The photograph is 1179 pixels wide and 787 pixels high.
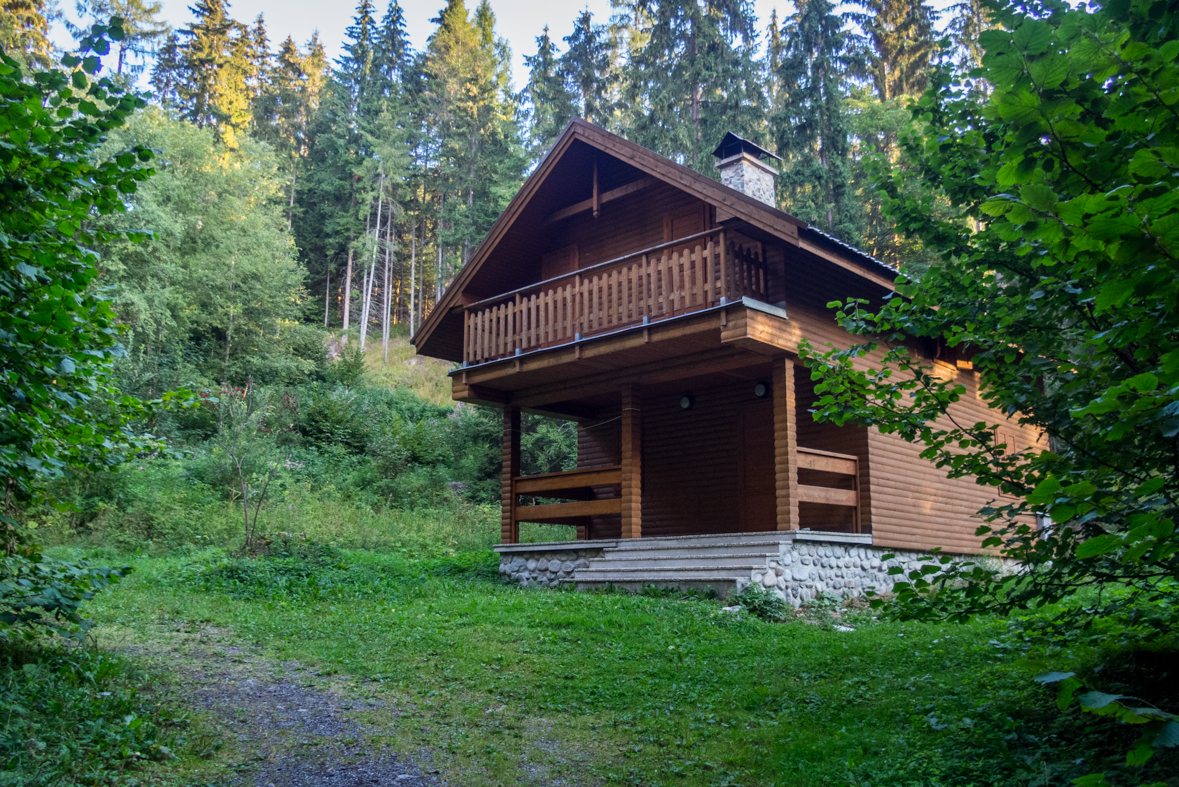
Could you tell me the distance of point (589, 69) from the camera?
31.3 metres

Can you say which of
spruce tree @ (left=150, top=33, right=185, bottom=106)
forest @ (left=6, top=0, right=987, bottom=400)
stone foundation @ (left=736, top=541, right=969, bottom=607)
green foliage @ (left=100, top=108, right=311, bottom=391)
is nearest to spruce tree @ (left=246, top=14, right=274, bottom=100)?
forest @ (left=6, top=0, right=987, bottom=400)

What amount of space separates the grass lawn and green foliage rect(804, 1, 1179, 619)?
Result: 0.98 meters

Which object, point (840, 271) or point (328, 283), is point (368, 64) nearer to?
point (328, 283)

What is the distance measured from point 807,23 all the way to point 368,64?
2669 centimetres

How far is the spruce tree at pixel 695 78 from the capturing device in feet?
89.6

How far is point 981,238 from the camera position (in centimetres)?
502

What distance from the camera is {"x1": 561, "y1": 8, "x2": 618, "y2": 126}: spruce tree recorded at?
31.4 m

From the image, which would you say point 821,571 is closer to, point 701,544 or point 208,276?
point 701,544

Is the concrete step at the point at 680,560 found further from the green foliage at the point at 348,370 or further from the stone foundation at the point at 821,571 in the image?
the green foliage at the point at 348,370

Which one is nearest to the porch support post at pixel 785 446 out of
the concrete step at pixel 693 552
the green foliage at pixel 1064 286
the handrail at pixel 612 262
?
the concrete step at pixel 693 552

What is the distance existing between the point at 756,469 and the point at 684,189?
506cm

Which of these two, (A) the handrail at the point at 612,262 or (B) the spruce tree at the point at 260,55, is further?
(B) the spruce tree at the point at 260,55

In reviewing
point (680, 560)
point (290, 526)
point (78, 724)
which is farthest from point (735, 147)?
point (78, 724)

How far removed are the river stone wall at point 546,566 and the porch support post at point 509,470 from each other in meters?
0.47
